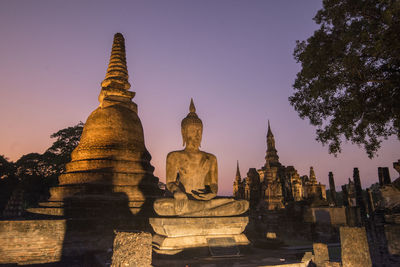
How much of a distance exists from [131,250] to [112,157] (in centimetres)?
901

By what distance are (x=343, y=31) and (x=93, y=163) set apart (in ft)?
36.7

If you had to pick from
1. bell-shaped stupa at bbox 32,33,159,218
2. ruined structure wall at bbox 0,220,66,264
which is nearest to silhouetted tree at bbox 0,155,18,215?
bell-shaped stupa at bbox 32,33,159,218

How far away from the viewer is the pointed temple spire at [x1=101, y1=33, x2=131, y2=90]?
49.7 ft

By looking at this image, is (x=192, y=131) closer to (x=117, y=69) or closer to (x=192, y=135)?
(x=192, y=135)

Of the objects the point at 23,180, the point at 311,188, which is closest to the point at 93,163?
the point at 23,180

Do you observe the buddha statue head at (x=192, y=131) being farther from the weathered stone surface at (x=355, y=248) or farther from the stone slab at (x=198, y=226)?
the weathered stone surface at (x=355, y=248)

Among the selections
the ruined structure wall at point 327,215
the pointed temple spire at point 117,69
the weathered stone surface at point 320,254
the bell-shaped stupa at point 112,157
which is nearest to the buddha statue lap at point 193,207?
the weathered stone surface at point 320,254

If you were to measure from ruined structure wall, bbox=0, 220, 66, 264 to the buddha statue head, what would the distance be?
578 cm

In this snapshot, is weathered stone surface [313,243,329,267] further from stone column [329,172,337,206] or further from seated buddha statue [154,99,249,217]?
stone column [329,172,337,206]

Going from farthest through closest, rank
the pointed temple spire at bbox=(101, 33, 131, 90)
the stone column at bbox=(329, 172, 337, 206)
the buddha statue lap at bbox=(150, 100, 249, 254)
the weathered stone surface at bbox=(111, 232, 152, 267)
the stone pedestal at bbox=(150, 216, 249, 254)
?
the stone column at bbox=(329, 172, 337, 206)
the pointed temple spire at bbox=(101, 33, 131, 90)
the buddha statue lap at bbox=(150, 100, 249, 254)
the stone pedestal at bbox=(150, 216, 249, 254)
the weathered stone surface at bbox=(111, 232, 152, 267)

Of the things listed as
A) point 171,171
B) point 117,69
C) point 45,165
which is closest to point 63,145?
point 45,165

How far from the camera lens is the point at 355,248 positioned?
5.36 metres

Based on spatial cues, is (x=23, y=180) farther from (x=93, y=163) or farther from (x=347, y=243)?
(x=347, y=243)

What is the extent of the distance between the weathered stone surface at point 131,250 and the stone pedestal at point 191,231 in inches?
67.2
